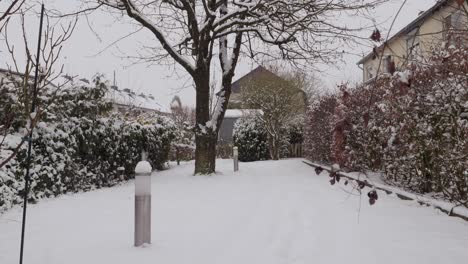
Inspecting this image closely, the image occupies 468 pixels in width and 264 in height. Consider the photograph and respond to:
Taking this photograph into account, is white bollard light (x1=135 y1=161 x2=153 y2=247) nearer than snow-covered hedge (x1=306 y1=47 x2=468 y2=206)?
Result: Yes

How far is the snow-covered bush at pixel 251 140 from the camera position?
65.7 feet

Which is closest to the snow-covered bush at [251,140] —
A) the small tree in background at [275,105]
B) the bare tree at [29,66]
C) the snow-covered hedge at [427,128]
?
the small tree in background at [275,105]

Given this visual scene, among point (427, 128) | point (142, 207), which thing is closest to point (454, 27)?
point (142, 207)

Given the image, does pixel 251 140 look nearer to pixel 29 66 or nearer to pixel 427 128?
pixel 427 128

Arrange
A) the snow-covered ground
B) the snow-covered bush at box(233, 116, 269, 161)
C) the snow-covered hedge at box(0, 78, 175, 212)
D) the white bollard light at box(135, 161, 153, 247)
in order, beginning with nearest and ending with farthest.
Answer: the snow-covered ground, the white bollard light at box(135, 161, 153, 247), the snow-covered hedge at box(0, 78, 175, 212), the snow-covered bush at box(233, 116, 269, 161)

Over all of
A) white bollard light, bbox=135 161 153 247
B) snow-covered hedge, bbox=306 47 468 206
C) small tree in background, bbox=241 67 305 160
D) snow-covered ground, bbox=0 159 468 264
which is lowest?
snow-covered ground, bbox=0 159 468 264

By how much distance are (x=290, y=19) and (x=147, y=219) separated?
833 centimetres

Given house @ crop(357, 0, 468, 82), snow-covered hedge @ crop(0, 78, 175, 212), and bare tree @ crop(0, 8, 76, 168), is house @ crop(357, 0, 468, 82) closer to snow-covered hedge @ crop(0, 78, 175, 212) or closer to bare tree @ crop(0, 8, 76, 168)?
bare tree @ crop(0, 8, 76, 168)

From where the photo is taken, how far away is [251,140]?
2012 cm

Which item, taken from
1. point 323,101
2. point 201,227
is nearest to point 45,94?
point 201,227

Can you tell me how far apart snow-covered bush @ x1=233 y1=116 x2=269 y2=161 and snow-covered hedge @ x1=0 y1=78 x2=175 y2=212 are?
971 cm

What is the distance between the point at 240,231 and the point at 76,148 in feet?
14.3

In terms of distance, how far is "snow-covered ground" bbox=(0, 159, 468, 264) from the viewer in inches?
136

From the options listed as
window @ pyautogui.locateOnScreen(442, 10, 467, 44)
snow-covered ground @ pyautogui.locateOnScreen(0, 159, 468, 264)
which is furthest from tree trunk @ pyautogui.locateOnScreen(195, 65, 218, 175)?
window @ pyautogui.locateOnScreen(442, 10, 467, 44)
